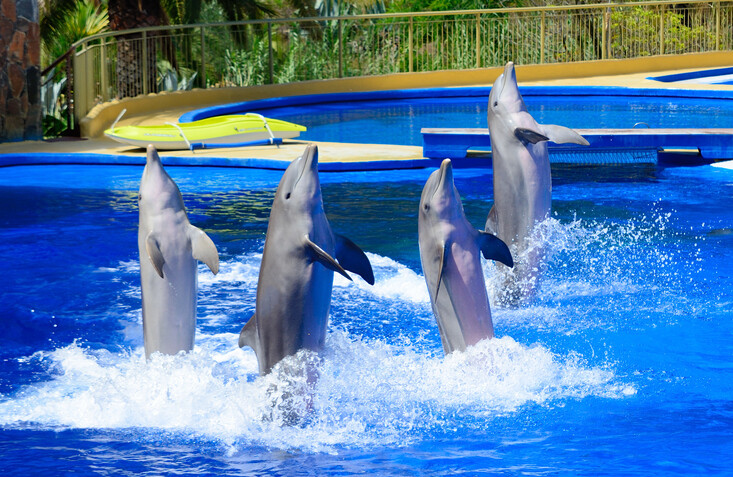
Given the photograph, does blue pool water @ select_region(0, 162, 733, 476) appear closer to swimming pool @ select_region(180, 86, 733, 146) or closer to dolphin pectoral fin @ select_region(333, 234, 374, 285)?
dolphin pectoral fin @ select_region(333, 234, 374, 285)

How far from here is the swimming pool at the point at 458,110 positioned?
1736cm

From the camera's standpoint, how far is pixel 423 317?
24.5ft

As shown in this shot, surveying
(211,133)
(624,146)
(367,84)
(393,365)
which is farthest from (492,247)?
(367,84)

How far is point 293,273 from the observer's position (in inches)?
187

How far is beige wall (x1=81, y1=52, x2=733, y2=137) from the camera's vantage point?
1728 centimetres

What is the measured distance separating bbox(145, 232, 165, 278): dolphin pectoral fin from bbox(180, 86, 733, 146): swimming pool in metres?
10.9

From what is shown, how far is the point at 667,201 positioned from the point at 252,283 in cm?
516

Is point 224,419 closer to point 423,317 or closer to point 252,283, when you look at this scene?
point 423,317

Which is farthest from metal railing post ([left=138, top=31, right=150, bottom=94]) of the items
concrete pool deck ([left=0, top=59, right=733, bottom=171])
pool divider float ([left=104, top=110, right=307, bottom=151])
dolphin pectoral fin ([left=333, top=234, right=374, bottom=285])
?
dolphin pectoral fin ([left=333, top=234, right=374, bottom=285])

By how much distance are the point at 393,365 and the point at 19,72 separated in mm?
10904

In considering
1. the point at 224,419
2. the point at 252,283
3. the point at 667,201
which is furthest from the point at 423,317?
the point at 667,201

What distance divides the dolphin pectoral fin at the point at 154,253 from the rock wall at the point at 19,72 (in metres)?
10.7

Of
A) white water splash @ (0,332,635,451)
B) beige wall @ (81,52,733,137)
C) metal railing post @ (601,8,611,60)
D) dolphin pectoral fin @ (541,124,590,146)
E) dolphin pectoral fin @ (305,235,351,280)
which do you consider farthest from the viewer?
metal railing post @ (601,8,611,60)

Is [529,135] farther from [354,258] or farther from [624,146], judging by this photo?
[624,146]
